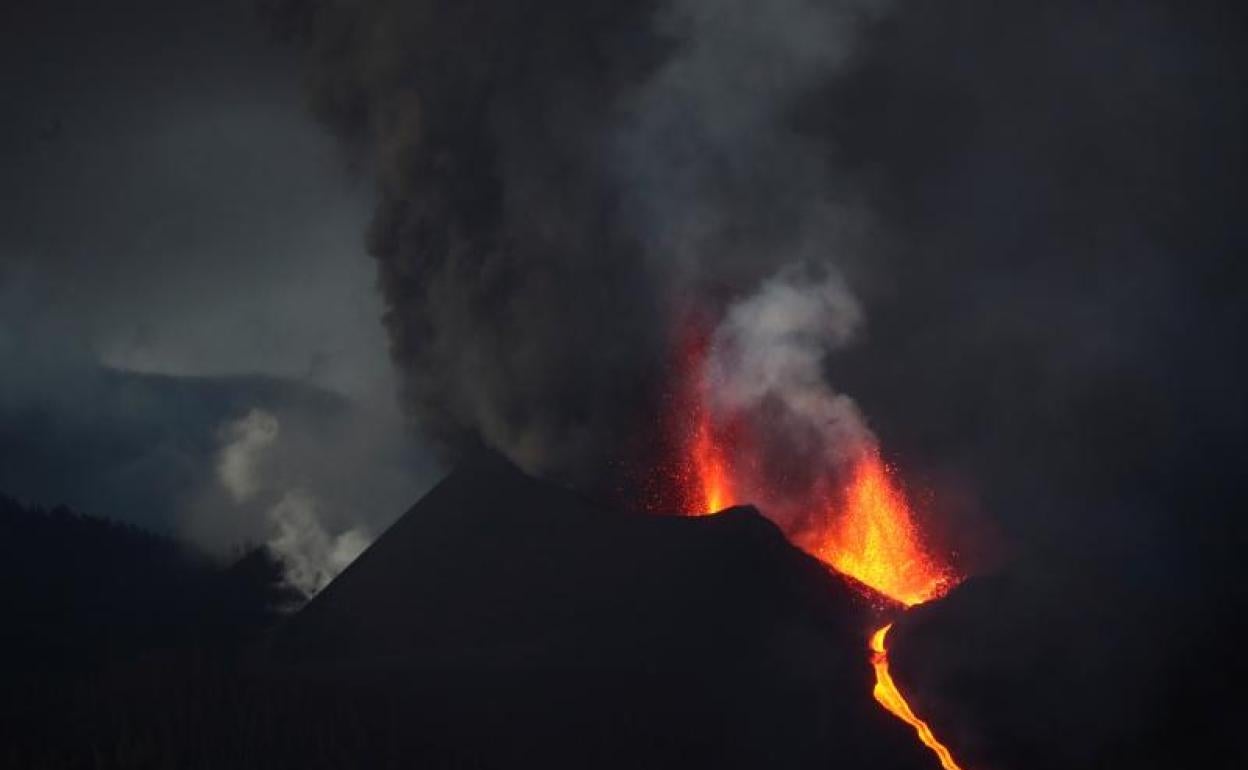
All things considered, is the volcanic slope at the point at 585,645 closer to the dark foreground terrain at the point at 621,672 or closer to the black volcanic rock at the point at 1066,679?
the dark foreground terrain at the point at 621,672

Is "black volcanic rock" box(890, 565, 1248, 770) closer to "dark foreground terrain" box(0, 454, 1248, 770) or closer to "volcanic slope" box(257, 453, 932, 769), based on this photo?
"dark foreground terrain" box(0, 454, 1248, 770)

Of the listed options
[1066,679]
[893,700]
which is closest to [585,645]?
[893,700]

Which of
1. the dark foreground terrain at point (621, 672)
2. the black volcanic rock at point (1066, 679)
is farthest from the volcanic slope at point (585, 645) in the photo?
the black volcanic rock at point (1066, 679)

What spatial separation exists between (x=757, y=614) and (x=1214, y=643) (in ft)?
91.5

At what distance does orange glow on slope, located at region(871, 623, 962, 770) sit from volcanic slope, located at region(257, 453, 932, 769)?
0.92m

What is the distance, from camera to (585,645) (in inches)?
2751

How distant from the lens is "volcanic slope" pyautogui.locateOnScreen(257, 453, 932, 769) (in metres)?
62.4

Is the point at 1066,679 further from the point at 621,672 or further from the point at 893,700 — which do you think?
the point at 621,672

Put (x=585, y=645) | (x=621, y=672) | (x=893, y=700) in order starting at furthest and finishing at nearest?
(x=585, y=645), (x=621, y=672), (x=893, y=700)

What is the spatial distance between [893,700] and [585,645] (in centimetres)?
1626

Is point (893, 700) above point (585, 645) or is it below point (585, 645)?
below

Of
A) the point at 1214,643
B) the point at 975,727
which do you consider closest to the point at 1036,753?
the point at 975,727

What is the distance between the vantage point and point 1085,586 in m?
80.4

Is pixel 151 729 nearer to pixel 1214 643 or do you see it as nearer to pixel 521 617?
pixel 521 617
